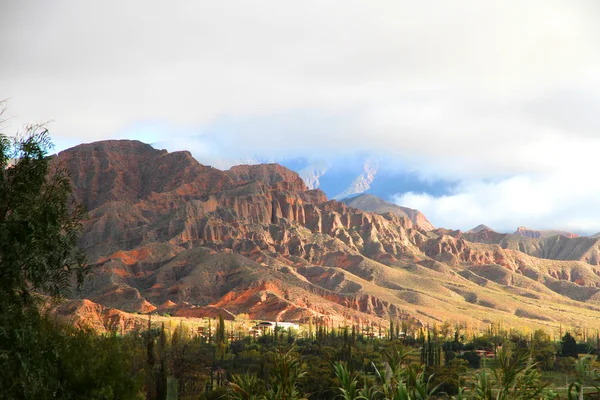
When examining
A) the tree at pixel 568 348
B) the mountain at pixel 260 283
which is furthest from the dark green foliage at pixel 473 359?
the mountain at pixel 260 283

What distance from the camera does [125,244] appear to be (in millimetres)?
171125

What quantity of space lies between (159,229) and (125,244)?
11.4 meters

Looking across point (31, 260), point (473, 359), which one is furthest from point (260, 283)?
point (31, 260)

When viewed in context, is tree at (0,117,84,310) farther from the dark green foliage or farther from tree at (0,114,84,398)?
the dark green foliage

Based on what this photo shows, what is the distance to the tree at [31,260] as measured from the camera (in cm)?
1709

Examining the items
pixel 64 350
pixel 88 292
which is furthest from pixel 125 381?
pixel 88 292

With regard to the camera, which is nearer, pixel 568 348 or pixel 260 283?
pixel 568 348

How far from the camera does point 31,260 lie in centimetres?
1741

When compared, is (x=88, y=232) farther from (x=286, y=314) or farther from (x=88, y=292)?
(x=286, y=314)

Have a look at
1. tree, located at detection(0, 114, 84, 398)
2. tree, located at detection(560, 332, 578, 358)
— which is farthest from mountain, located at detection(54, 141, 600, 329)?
tree, located at detection(0, 114, 84, 398)

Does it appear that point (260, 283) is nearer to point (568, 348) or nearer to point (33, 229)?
point (568, 348)

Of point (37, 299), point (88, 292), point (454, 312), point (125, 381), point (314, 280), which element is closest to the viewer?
point (37, 299)

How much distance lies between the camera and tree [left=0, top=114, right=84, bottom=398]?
17.1 metres

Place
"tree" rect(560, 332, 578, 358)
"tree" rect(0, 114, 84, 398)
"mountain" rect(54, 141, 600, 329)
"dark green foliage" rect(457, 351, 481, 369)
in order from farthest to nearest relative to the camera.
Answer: "mountain" rect(54, 141, 600, 329) → "tree" rect(560, 332, 578, 358) → "dark green foliage" rect(457, 351, 481, 369) → "tree" rect(0, 114, 84, 398)
